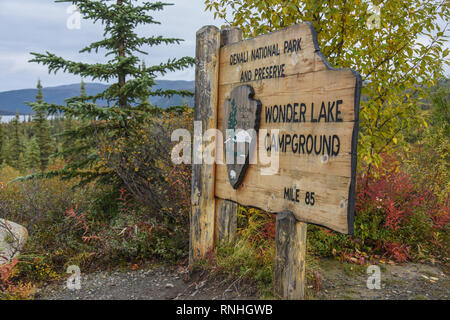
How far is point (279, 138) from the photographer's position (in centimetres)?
321

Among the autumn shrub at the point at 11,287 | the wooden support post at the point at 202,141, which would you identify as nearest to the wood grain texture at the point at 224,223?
the wooden support post at the point at 202,141

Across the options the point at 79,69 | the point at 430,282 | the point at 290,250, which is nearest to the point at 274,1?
the point at 290,250

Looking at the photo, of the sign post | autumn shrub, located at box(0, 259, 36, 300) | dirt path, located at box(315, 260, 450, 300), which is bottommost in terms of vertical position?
autumn shrub, located at box(0, 259, 36, 300)

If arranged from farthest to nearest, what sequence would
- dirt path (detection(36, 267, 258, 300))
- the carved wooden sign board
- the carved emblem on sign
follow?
dirt path (detection(36, 267, 258, 300)) < the carved emblem on sign < the carved wooden sign board

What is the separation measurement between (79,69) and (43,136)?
32.2 m

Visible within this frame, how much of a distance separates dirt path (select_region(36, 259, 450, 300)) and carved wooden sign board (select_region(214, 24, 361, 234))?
1.08 m

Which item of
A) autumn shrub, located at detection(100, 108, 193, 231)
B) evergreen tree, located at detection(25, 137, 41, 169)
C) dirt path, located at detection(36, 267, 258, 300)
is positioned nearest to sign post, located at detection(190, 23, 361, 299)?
dirt path, located at detection(36, 267, 258, 300)

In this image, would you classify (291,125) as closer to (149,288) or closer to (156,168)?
(149,288)

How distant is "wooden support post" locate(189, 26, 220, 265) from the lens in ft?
13.5

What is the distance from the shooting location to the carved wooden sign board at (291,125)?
2.64 m

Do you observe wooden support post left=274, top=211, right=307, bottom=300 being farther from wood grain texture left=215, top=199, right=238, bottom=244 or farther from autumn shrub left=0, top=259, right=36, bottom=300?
autumn shrub left=0, top=259, right=36, bottom=300

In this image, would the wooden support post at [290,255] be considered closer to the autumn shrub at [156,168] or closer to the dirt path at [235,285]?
the dirt path at [235,285]

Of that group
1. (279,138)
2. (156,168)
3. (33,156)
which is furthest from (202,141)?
(33,156)

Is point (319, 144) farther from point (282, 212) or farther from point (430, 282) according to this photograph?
point (430, 282)
